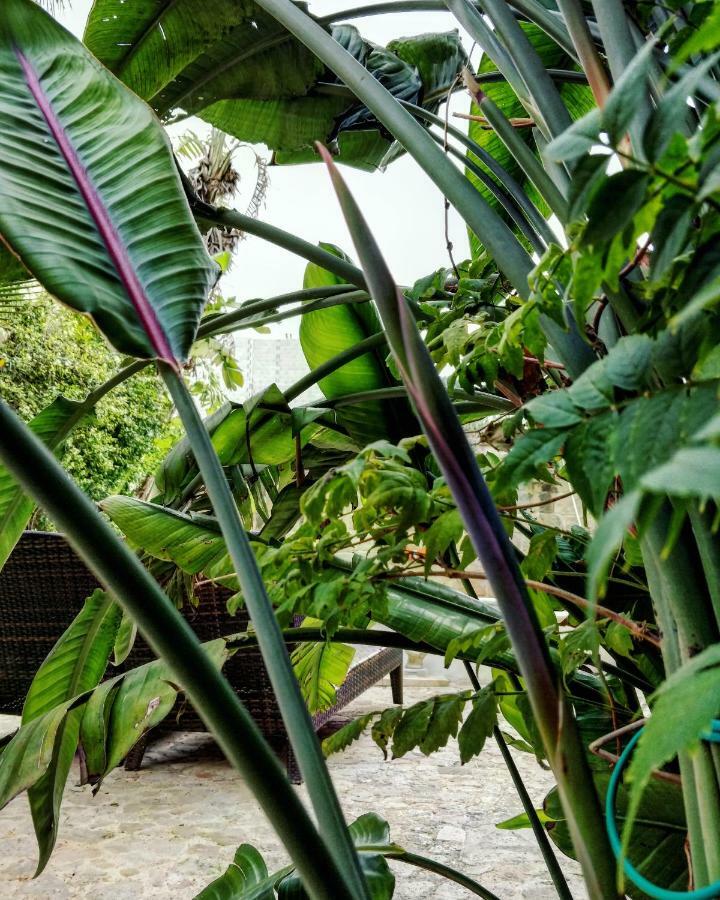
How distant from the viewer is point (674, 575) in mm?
415

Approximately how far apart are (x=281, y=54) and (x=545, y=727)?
0.94m

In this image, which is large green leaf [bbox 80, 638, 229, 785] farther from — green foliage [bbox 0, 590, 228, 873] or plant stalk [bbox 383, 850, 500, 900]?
plant stalk [bbox 383, 850, 500, 900]

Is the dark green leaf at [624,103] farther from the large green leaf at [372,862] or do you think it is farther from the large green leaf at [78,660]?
the large green leaf at [78,660]

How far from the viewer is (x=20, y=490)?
0.79 meters

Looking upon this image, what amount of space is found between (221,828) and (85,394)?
5.04 m

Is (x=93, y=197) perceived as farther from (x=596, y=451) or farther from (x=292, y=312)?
(x=596, y=451)

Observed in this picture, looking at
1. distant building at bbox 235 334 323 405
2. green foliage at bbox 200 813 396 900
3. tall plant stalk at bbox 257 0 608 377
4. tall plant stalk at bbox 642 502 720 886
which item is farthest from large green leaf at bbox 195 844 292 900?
distant building at bbox 235 334 323 405

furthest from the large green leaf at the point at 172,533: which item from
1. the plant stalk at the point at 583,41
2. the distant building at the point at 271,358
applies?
the distant building at the point at 271,358

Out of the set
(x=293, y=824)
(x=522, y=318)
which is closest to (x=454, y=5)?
(x=522, y=318)

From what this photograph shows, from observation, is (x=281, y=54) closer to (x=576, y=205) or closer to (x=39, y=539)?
(x=576, y=205)

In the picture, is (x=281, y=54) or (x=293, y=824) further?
(x=281, y=54)

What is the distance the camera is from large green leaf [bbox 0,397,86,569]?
79 centimetres

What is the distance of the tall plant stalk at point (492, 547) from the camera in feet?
1.01

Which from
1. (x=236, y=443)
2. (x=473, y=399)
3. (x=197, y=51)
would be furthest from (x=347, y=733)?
(x=197, y=51)
